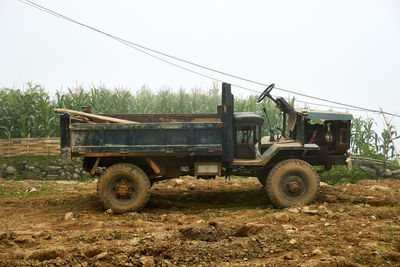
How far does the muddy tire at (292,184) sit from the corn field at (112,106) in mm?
6257

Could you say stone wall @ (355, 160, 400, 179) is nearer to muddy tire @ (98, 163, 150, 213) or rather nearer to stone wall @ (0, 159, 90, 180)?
muddy tire @ (98, 163, 150, 213)

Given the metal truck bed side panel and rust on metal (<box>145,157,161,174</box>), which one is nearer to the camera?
the metal truck bed side panel

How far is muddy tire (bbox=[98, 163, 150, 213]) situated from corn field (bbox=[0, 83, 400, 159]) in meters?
6.90

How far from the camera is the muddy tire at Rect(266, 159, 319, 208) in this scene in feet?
24.8

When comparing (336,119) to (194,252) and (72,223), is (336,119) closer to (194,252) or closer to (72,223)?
(194,252)

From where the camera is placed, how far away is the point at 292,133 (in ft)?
28.3

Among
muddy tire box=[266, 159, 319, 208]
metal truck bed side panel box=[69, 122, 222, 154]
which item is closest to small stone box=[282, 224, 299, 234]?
muddy tire box=[266, 159, 319, 208]

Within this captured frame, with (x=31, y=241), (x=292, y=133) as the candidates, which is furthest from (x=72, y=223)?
(x=292, y=133)

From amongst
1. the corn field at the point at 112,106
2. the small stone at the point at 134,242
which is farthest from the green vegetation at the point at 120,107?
the small stone at the point at 134,242

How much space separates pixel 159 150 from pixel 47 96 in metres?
8.39

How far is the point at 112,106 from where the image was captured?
15125mm

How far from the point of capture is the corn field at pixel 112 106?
13406 mm

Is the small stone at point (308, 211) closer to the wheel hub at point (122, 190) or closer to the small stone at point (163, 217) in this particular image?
the small stone at point (163, 217)

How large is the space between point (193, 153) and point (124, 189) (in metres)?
1.55
